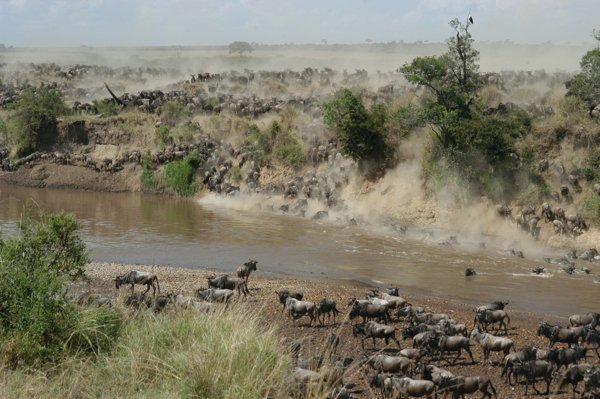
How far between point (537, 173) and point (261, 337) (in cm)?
2434

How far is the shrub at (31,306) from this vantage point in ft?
33.9

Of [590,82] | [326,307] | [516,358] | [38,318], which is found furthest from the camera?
[590,82]

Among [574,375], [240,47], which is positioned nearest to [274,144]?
[574,375]

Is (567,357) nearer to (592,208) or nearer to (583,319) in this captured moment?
(583,319)

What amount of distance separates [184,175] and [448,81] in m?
16.4

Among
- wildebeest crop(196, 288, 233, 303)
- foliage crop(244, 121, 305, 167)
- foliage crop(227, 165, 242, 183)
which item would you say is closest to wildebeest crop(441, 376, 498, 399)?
wildebeest crop(196, 288, 233, 303)

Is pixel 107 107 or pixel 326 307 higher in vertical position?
pixel 107 107

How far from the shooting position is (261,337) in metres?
10.1

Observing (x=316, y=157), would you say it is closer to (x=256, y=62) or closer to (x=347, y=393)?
(x=347, y=393)

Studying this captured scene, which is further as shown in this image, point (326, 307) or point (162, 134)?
point (162, 134)

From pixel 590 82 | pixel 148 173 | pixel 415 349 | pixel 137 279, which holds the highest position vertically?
pixel 590 82

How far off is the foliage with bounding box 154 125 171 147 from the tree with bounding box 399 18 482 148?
1680 centimetres

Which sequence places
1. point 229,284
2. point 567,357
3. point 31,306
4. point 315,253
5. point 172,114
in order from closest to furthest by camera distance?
point 31,306, point 567,357, point 229,284, point 315,253, point 172,114

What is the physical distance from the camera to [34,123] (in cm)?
4612
